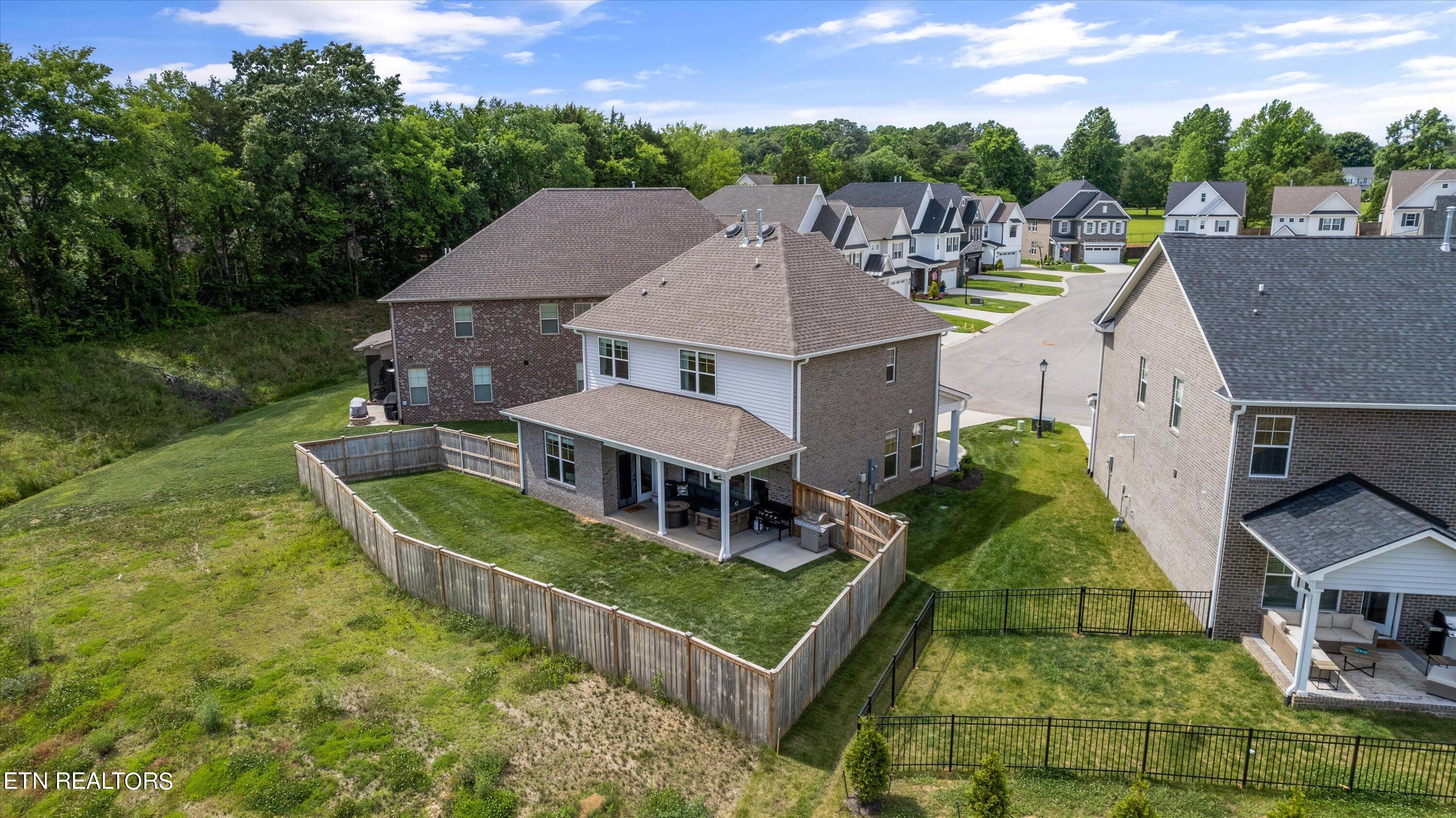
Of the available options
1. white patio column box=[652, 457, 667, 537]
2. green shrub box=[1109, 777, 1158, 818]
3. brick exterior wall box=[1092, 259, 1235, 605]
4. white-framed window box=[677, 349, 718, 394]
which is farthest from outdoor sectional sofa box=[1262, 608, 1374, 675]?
white-framed window box=[677, 349, 718, 394]

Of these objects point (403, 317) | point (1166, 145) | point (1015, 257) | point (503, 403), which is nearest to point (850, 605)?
point (503, 403)

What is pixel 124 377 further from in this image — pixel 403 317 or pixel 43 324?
pixel 403 317

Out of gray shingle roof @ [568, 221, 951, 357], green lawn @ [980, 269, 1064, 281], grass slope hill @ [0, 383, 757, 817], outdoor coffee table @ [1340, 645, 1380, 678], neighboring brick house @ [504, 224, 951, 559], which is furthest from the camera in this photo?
green lawn @ [980, 269, 1064, 281]

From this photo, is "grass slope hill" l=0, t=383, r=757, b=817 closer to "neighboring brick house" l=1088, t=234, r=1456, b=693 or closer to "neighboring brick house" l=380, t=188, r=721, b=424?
"neighboring brick house" l=1088, t=234, r=1456, b=693

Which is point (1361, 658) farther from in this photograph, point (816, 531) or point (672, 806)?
point (672, 806)

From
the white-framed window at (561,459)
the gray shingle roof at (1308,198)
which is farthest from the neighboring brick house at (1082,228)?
the white-framed window at (561,459)

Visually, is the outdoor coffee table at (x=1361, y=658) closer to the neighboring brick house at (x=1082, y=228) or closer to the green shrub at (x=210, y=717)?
the green shrub at (x=210, y=717)
